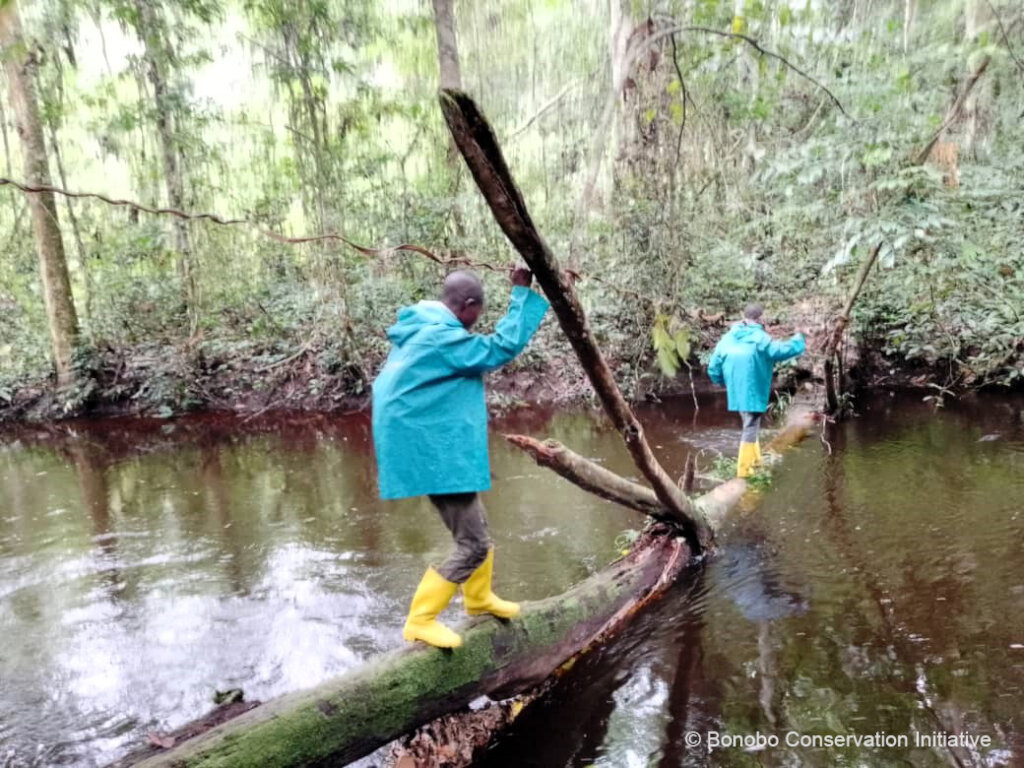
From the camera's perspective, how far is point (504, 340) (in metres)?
2.99

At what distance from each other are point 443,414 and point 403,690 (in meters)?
1.22

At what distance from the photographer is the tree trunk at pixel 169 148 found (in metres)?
10.2

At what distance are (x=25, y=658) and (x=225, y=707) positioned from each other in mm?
2224

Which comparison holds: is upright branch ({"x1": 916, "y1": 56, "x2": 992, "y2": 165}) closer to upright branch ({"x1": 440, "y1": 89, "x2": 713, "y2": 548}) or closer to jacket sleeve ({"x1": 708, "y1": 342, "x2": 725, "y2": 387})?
jacket sleeve ({"x1": 708, "y1": 342, "x2": 725, "y2": 387})

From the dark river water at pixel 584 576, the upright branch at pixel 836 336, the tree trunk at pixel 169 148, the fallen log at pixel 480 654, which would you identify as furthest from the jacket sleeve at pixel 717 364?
the tree trunk at pixel 169 148

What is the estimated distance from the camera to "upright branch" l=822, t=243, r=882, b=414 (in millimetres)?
7965

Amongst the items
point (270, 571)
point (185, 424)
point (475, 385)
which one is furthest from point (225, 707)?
point (185, 424)

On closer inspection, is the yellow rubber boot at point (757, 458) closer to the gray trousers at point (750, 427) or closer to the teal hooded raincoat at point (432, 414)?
the gray trousers at point (750, 427)

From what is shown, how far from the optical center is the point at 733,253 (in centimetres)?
1111

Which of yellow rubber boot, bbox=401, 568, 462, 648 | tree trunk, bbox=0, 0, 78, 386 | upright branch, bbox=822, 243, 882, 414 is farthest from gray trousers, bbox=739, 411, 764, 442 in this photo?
tree trunk, bbox=0, 0, 78, 386

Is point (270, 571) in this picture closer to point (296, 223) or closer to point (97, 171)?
point (296, 223)

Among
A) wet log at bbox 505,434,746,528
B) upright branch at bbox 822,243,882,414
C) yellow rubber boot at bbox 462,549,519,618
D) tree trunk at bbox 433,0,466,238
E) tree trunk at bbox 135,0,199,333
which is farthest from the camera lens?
tree trunk at bbox 135,0,199,333

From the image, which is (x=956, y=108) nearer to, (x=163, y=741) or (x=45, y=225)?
(x=163, y=741)

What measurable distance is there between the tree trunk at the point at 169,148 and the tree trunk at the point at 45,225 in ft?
6.86
